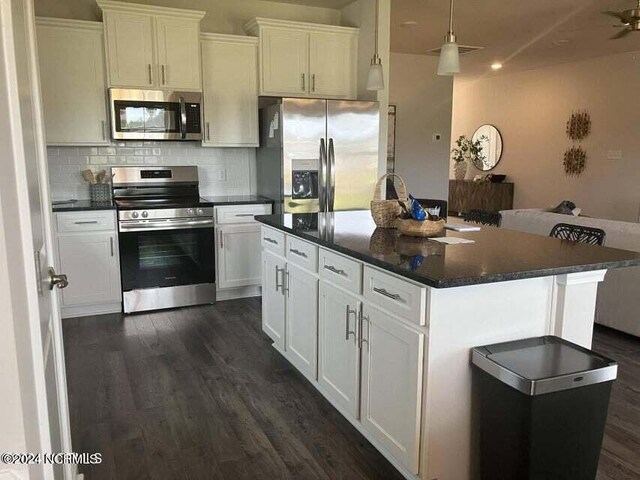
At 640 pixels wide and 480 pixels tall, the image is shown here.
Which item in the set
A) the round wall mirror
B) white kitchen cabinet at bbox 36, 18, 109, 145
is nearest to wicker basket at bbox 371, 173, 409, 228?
white kitchen cabinet at bbox 36, 18, 109, 145

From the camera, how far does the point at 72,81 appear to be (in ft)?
14.2

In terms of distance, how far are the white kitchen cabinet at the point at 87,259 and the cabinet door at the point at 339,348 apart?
2.30 meters

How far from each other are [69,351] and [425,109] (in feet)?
19.2

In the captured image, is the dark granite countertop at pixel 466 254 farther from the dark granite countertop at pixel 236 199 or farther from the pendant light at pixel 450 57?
→ the dark granite countertop at pixel 236 199

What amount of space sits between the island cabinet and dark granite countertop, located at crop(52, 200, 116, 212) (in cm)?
170

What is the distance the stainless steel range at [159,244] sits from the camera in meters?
4.36

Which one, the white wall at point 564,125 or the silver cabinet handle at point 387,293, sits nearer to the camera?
the silver cabinet handle at point 387,293

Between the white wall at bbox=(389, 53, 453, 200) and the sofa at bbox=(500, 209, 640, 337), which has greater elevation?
the white wall at bbox=(389, 53, 453, 200)

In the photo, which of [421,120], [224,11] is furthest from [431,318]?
[421,120]

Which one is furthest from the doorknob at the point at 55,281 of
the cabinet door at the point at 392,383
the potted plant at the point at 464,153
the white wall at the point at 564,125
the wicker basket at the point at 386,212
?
the potted plant at the point at 464,153

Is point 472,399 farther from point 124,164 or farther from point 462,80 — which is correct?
point 462,80

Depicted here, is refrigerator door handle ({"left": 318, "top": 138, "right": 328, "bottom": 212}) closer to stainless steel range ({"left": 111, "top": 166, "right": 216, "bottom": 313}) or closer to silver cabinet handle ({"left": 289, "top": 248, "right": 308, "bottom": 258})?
stainless steel range ({"left": 111, "top": 166, "right": 216, "bottom": 313})

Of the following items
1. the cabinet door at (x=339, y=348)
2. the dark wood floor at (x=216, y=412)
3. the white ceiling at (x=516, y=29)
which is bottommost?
the dark wood floor at (x=216, y=412)

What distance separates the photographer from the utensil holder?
462 cm
